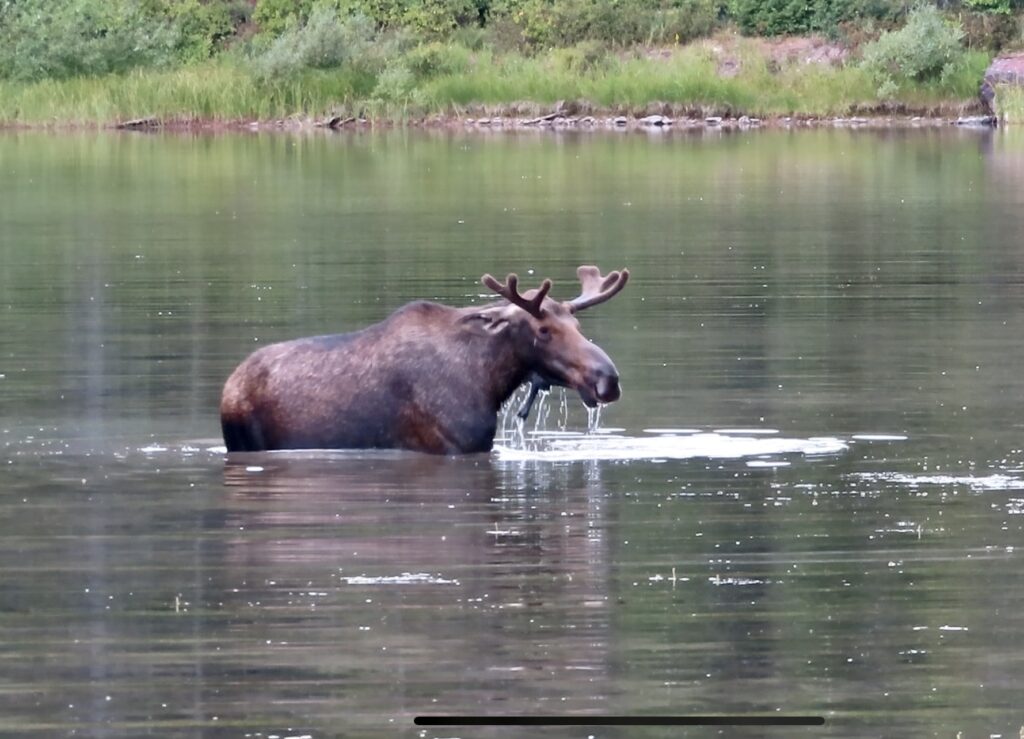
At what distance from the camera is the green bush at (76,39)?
6188cm

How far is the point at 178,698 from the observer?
9562 millimetres

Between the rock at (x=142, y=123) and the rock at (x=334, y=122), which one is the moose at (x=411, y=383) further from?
the rock at (x=334, y=122)

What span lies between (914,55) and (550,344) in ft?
152

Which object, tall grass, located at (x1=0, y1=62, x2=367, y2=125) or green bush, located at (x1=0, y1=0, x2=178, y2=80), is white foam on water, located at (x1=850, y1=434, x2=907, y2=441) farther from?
green bush, located at (x1=0, y1=0, x2=178, y2=80)

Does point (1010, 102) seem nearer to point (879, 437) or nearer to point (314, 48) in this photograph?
point (314, 48)

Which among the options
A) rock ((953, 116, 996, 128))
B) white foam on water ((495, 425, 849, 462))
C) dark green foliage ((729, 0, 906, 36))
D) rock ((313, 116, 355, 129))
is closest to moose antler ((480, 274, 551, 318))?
white foam on water ((495, 425, 849, 462))

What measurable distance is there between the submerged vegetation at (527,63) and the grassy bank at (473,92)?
0.13 ft

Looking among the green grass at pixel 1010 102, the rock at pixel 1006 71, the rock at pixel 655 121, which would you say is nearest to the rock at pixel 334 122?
the rock at pixel 655 121

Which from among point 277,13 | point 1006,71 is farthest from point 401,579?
point 277,13

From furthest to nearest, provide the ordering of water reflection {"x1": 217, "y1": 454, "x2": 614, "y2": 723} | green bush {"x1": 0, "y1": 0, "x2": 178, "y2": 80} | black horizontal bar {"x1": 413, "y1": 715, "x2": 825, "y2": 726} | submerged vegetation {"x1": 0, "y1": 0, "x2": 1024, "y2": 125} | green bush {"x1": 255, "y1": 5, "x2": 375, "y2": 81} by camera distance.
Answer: green bush {"x1": 0, "y1": 0, "x2": 178, "y2": 80} < green bush {"x1": 255, "y1": 5, "x2": 375, "y2": 81} < submerged vegetation {"x1": 0, "y1": 0, "x2": 1024, "y2": 125} < water reflection {"x1": 217, "y1": 454, "x2": 614, "y2": 723} < black horizontal bar {"x1": 413, "y1": 715, "x2": 825, "y2": 726}

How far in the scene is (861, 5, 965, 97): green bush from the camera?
198 ft

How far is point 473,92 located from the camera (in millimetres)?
61844

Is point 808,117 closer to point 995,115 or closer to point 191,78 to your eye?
point 995,115

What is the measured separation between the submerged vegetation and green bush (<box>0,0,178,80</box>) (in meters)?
0.05
